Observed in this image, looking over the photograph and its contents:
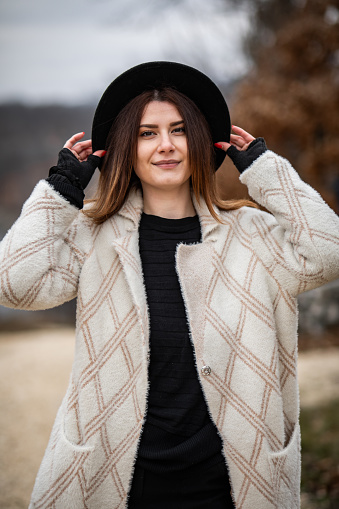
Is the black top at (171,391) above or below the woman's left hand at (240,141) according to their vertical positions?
below

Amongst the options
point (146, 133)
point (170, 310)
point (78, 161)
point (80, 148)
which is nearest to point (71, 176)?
point (78, 161)

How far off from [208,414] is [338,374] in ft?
13.3

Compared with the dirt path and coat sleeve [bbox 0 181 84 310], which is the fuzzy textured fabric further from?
the dirt path

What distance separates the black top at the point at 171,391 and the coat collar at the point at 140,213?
14 cm

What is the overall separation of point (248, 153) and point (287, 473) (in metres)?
1.15

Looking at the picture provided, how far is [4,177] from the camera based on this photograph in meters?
11.3

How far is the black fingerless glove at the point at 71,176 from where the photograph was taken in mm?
1841

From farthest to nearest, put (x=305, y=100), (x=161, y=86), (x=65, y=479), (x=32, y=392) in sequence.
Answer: (x=305, y=100) < (x=32, y=392) < (x=161, y=86) < (x=65, y=479)

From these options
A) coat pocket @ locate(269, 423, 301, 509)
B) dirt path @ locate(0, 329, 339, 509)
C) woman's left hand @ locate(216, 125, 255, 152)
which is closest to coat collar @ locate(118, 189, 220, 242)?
woman's left hand @ locate(216, 125, 255, 152)

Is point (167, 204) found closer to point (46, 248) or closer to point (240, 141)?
point (240, 141)

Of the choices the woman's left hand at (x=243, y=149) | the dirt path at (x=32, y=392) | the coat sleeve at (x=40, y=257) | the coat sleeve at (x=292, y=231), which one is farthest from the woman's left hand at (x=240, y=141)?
the dirt path at (x=32, y=392)

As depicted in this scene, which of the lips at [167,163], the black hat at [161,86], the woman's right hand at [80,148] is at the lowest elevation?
the lips at [167,163]

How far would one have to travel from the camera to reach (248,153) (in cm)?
195

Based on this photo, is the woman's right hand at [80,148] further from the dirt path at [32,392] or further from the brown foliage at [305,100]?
the brown foliage at [305,100]
